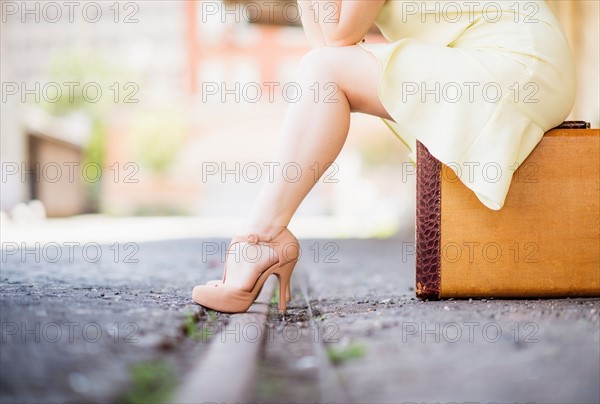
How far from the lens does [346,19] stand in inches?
56.6

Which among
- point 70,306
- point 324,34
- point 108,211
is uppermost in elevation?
point 324,34

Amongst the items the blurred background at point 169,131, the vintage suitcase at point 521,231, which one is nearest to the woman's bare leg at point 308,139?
the vintage suitcase at point 521,231

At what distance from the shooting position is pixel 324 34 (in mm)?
1506

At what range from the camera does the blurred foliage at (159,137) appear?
18734mm

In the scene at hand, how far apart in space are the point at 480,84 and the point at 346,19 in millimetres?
309

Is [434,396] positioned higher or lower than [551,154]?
lower

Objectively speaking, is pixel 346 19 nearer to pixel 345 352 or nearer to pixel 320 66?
pixel 320 66

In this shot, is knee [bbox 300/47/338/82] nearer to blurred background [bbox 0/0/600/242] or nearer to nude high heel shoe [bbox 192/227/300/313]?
nude high heel shoe [bbox 192/227/300/313]

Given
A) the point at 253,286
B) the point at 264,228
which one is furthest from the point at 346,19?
the point at 253,286

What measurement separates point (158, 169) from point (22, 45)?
1581cm

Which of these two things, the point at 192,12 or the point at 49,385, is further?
the point at 192,12

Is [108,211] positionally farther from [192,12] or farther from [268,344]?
[268,344]

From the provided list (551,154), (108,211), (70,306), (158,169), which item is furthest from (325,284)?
(158,169)

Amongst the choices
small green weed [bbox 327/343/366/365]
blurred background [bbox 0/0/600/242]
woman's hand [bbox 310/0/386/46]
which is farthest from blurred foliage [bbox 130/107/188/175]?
small green weed [bbox 327/343/366/365]
